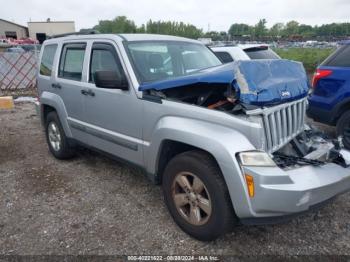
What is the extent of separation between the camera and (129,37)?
405 centimetres

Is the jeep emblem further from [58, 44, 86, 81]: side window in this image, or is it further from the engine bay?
[58, 44, 86, 81]: side window

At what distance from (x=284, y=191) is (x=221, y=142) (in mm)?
594

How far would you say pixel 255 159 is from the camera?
8.46 feet

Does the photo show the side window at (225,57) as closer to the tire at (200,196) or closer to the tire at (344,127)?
the tire at (344,127)

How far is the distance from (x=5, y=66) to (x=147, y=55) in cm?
1164

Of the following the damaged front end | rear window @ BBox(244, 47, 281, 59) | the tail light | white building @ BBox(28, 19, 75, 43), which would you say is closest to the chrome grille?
the damaged front end

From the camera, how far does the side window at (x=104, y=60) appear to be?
3820 millimetres

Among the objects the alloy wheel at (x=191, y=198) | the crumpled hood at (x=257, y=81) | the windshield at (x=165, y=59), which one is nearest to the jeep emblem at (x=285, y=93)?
the crumpled hood at (x=257, y=81)

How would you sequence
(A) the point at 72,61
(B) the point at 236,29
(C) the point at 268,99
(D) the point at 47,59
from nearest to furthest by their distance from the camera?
(C) the point at 268,99 → (A) the point at 72,61 → (D) the point at 47,59 → (B) the point at 236,29

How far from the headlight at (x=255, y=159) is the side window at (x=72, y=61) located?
272 cm

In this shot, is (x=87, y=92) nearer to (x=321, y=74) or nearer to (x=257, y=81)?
(x=257, y=81)

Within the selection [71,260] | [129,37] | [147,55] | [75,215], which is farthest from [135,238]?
[129,37]

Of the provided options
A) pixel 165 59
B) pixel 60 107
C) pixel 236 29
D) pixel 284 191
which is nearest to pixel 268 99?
pixel 284 191

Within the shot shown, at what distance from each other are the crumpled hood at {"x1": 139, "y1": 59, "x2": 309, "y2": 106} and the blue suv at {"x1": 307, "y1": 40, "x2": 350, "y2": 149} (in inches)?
82.6
